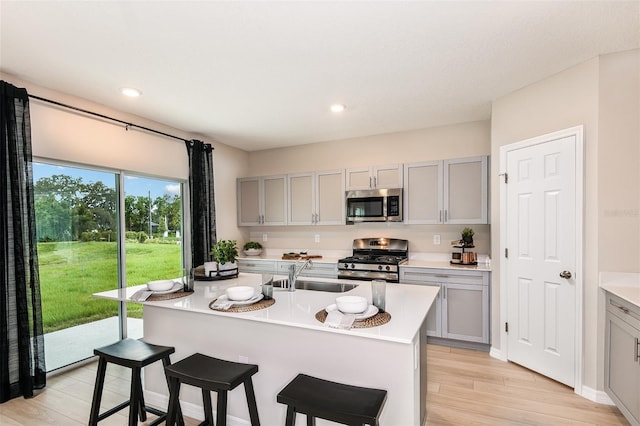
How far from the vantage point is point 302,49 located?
235 cm

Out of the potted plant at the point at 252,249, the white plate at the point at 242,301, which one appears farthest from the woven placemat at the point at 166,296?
the potted plant at the point at 252,249

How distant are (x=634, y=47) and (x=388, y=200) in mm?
2515

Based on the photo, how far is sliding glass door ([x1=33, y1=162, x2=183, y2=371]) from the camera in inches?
121

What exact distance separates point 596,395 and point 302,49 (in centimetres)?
337

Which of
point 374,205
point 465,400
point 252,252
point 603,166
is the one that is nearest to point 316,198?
point 374,205

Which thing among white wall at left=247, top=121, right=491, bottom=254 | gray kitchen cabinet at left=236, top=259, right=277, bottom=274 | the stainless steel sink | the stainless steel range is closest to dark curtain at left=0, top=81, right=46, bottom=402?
the stainless steel sink

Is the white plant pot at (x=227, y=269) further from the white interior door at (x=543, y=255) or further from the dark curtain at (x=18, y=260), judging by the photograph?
the white interior door at (x=543, y=255)

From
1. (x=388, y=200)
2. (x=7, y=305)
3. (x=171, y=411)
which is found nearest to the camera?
(x=171, y=411)

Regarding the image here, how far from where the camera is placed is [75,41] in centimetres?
221

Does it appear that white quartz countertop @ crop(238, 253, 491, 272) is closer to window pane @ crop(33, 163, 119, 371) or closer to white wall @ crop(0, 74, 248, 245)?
white wall @ crop(0, 74, 248, 245)

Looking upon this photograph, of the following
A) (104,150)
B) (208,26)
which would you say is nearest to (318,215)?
(104,150)

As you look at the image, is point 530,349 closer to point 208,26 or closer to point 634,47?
point 634,47

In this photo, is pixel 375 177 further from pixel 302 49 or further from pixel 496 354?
pixel 496 354

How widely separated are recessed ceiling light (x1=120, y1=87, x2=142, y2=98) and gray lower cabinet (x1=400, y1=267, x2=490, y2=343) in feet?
11.1
